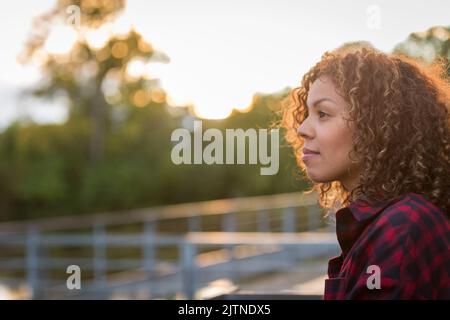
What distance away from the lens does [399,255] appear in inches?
36.4

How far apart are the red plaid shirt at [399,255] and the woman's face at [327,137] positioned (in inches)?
5.5

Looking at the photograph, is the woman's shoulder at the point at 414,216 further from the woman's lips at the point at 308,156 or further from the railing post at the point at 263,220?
the railing post at the point at 263,220

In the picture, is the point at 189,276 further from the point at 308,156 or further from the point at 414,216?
the point at 414,216

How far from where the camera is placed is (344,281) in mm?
1001

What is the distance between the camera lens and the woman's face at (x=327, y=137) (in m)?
1.14

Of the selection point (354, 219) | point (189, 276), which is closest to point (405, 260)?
point (354, 219)

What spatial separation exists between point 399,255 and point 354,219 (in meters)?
0.12

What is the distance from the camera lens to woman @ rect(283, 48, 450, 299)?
97 cm

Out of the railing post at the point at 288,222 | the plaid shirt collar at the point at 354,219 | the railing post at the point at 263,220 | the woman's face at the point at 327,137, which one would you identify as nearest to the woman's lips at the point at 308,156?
the woman's face at the point at 327,137

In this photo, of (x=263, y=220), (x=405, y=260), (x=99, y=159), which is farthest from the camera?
(x=99, y=159)

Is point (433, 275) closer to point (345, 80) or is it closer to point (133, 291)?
point (345, 80)

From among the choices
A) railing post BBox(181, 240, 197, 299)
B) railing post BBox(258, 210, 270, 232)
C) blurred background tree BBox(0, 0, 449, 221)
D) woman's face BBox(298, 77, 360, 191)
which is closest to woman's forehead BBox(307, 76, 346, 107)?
woman's face BBox(298, 77, 360, 191)
